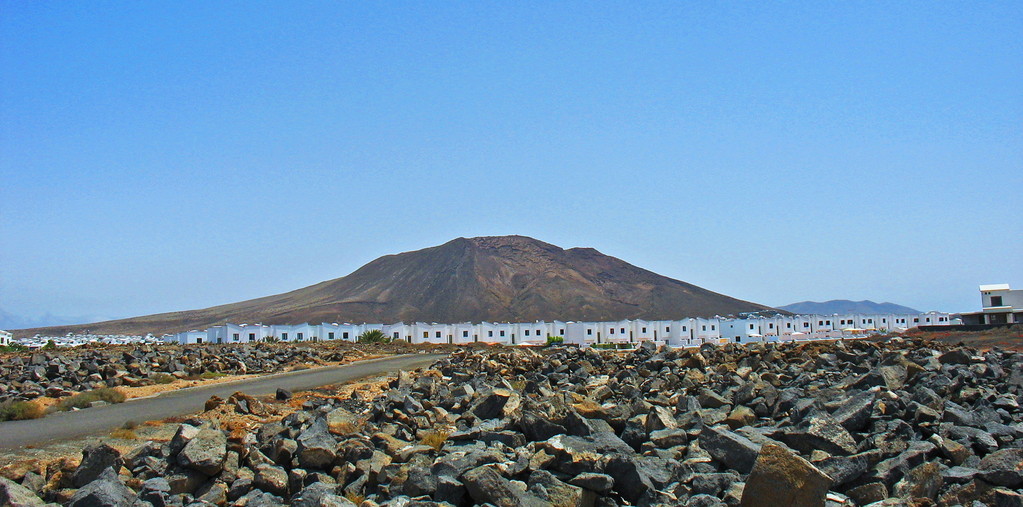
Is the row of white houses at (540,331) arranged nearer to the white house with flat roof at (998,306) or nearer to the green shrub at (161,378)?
the white house with flat roof at (998,306)

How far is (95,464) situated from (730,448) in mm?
7092

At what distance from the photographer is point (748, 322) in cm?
8500

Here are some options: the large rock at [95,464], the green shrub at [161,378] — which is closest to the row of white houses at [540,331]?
the green shrub at [161,378]

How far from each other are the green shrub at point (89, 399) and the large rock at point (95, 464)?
1214 cm

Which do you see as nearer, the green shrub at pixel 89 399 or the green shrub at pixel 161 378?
the green shrub at pixel 89 399

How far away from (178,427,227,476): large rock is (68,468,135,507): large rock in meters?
0.95

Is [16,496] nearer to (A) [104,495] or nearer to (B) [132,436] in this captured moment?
(A) [104,495]

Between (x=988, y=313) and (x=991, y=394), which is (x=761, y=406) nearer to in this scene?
(x=991, y=394)

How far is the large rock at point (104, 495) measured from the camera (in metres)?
7.41

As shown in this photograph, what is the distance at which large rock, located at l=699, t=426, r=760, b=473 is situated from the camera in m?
8.28

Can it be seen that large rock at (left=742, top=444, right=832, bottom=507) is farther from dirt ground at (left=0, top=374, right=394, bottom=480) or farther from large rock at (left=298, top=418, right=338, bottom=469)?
dirt ground at (left=0, top=374, right=394, bottom=480)

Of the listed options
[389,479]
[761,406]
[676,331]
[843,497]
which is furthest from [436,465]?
[676,331]

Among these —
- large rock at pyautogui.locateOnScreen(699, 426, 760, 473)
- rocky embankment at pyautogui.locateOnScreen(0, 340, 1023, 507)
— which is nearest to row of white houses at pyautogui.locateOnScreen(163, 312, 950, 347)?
rocky embankment at pyautogui.locateOnScreen(0, 340, 1023, 507)

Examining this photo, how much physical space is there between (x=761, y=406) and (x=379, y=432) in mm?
5852
